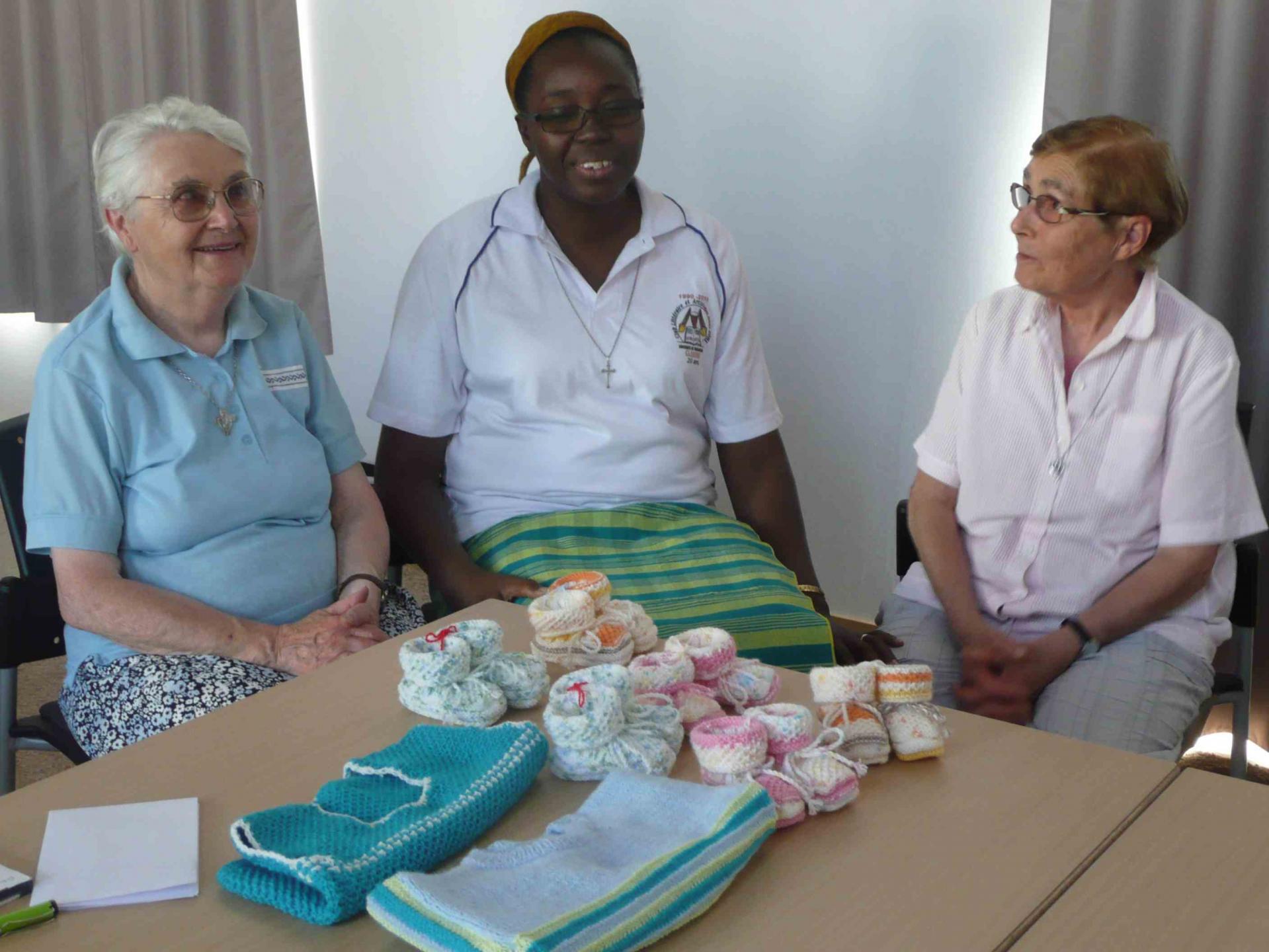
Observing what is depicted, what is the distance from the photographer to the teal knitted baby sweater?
3.46ft

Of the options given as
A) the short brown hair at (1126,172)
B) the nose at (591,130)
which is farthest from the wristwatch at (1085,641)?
the nose at (591,130)

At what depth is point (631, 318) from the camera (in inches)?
97.4

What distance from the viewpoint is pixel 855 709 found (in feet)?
4.43

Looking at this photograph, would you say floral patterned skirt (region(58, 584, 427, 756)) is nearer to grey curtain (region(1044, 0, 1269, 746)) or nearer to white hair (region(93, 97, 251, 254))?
white hair (region(93, 97, 251, 254))

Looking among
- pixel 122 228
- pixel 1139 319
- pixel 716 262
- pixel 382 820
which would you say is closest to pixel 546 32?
pixel 716 262

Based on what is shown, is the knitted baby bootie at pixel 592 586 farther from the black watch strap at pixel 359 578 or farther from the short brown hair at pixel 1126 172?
the short brown hair at pixel 1126 172

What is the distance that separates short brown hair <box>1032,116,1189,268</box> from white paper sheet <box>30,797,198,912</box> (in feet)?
5.52

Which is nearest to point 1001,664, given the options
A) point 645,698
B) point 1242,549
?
point 1242,549

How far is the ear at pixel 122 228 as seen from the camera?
2.09 meters

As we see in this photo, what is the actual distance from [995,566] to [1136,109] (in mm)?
1231

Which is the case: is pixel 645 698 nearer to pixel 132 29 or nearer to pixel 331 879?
pixel 331 879

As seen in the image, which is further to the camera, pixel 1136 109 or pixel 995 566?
pixel 1136 109

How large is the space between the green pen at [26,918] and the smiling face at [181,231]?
125 cm

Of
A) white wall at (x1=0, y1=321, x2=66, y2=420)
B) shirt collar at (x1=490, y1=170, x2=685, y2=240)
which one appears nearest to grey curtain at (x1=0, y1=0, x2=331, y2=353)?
white wall at (x1=0, y1=321, x2=66, y2=420)
